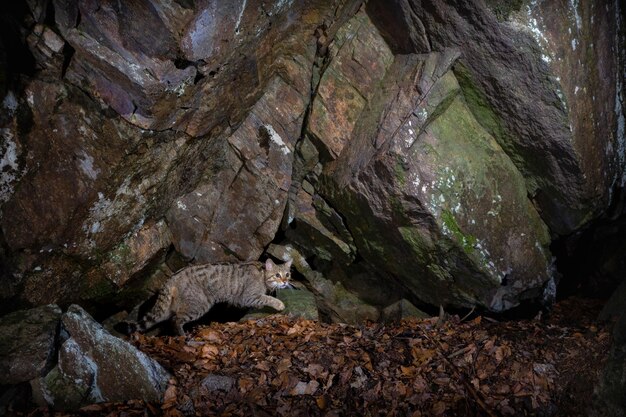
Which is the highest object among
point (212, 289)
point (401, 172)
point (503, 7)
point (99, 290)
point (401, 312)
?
point (503, 7)

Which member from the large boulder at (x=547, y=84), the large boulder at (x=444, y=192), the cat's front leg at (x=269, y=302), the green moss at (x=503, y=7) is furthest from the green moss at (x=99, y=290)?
the green moss at (x=503, y=7)

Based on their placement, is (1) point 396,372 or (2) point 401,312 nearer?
(1) point 396,372

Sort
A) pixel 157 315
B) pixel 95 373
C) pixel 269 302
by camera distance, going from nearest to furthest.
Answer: pixel 95 373 → pixel 157 315 → pixel 269 302

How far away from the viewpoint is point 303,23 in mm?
7051

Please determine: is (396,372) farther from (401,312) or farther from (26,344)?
(26,344)

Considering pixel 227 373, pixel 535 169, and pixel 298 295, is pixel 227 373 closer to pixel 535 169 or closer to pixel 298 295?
pixel 298 295

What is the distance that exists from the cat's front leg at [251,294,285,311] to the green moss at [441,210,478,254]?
3.93 meters

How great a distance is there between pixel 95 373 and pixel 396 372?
395cm

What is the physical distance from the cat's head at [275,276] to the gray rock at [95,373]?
3502 mm

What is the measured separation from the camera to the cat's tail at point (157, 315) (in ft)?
24.8

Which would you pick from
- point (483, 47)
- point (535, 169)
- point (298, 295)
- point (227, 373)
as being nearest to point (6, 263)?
point (227, 373)

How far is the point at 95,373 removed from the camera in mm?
5062

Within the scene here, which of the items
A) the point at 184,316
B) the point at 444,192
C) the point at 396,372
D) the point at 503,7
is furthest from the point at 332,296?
the point at 503,7

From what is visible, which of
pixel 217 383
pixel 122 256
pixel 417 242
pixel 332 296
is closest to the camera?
pixel 217 383
